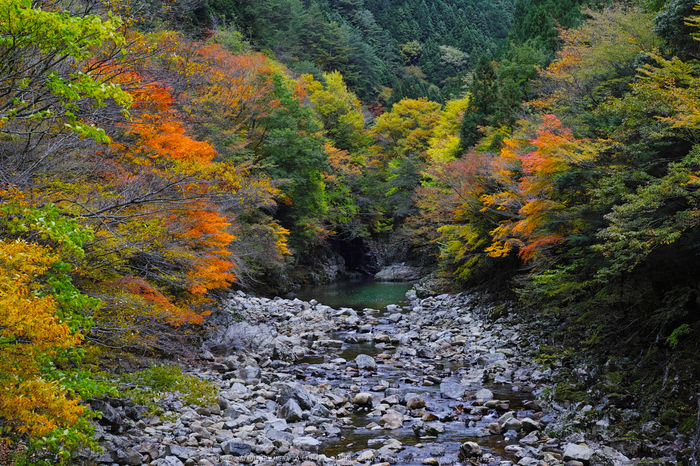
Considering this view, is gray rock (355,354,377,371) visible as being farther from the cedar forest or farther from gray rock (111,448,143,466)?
gray rock (111,448,143,466)

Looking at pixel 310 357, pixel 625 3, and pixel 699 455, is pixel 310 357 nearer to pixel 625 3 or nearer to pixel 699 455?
pixel 699 455

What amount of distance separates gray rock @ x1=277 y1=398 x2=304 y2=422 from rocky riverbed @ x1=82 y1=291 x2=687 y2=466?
2cm

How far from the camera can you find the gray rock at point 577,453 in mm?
6625

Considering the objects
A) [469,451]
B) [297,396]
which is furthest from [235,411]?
[469,451]

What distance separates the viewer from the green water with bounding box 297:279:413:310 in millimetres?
24203

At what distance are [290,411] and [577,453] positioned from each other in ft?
14.9

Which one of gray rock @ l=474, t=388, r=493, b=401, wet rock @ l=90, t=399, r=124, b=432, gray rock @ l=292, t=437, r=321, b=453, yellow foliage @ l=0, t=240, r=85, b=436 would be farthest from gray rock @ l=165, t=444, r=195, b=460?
gray rock @ l=474, t=388, r=493, b=401

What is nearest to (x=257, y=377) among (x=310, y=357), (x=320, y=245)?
(x=310, y=357)

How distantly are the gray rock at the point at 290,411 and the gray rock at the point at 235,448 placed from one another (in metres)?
1.57

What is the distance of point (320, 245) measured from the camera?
35969 mm

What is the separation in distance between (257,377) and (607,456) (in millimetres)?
7111

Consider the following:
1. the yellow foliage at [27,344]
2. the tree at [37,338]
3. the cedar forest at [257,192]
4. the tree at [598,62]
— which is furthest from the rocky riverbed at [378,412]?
the tree at [598,62]

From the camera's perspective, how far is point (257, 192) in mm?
8805

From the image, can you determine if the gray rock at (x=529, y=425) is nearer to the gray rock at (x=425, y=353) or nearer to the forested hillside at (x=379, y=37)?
the gray rock at (x=425, y=353)
